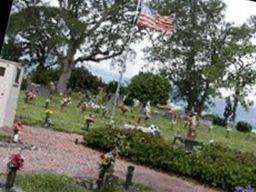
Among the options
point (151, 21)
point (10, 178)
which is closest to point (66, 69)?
point (151, 21)

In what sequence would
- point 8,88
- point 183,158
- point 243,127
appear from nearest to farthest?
point 183,158 → point 8,88 → point 243,127

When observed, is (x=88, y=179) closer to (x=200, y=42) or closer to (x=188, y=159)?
(x=188, y=159)

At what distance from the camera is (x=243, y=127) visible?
23.1 m

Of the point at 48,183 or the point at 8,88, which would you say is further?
the point at 8,88

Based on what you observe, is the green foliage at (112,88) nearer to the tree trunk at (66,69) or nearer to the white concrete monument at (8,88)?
the tree trunk at (66,69)

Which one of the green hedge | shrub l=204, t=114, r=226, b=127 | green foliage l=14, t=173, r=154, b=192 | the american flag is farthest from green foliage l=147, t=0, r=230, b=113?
green foliage l=14, t=173, r=154, b=192

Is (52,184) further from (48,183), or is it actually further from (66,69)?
(66,69)

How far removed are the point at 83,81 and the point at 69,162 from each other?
17789mm

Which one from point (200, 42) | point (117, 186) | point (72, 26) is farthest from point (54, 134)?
point (200, 42)

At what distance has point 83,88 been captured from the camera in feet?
80.6

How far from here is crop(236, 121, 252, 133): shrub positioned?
22906 mm

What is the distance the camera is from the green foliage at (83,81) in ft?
80.0

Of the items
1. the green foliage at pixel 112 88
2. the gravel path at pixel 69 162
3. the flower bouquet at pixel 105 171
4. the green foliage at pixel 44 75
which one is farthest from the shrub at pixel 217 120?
the flower bouquet at pixel 105 171

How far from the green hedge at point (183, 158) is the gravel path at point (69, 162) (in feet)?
0.68
